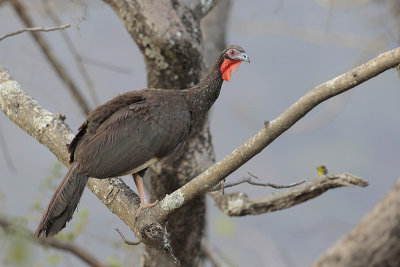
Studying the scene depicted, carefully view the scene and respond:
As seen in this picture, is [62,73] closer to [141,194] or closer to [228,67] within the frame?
[228,67]

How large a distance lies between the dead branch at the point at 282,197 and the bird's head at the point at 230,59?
905mm

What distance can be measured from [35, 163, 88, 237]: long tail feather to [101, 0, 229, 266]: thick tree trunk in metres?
0.77

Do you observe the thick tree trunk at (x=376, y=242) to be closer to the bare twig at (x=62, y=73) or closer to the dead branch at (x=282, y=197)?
the dead branch at (x=282, y=197)

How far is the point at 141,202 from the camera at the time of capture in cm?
361

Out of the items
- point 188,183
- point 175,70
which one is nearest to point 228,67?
point 175,70

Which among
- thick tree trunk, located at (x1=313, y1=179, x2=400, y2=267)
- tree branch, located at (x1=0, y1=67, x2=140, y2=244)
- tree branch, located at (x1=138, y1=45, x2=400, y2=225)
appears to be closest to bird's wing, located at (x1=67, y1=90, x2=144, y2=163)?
tree branch, located at (x1=0, y1=67, x2=140, y2=244)

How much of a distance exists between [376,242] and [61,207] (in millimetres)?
2277

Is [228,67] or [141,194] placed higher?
[228,67]

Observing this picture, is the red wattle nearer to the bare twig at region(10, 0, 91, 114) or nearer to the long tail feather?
the long tail feather

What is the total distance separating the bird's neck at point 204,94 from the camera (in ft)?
13.2

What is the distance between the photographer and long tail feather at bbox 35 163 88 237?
3.50m

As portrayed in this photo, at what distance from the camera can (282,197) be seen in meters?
4.13

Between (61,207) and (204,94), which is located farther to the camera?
(204,94)

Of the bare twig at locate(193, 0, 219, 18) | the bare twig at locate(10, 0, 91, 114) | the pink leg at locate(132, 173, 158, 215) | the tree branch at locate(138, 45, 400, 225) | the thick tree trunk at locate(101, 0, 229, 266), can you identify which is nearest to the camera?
the tree branch at locate(138, 45, 400, 225)
